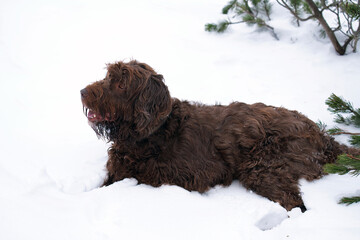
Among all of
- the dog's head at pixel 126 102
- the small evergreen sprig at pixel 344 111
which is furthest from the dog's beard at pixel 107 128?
the small evergreen sprig at pixel 344 111

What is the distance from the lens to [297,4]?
680 centimetres

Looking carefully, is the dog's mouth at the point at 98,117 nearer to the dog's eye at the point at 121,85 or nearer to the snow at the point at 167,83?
the dog's eye at the point at 121,85

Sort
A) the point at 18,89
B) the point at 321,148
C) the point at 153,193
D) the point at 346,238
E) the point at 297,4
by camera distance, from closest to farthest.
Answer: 1. the point at 346,238
2. the point at 153,193
3. the point at 321,148
4. the point at 18,89
5. the point at 297,4

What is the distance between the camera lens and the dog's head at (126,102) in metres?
3.27

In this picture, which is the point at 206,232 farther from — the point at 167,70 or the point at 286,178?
the point at 167,70

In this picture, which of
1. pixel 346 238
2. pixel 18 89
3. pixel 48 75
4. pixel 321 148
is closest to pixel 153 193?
pixel 346 238

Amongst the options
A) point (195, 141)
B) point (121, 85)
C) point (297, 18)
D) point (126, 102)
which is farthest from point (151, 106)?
point (297, 18)

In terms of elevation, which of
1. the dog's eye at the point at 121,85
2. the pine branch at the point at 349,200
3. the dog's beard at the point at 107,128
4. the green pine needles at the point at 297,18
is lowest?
the pine branch at the point at 349,200

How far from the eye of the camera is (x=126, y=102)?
11.1ft

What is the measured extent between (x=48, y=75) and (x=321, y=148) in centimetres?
446

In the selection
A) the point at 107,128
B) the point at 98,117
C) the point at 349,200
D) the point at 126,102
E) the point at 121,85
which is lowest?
the point at 349,200

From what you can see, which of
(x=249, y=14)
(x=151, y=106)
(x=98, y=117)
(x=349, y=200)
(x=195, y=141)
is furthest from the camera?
(x=249, y=14)

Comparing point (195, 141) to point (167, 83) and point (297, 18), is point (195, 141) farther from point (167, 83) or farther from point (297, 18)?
point (297, 18)

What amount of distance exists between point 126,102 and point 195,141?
0.90 meters
